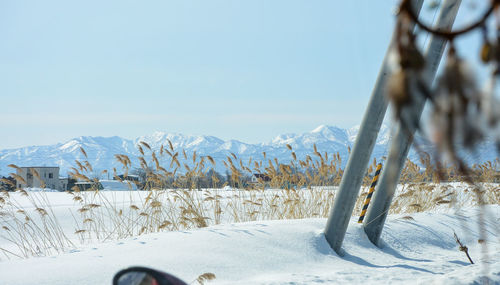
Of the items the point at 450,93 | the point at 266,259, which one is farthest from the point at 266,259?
the point at 450,93

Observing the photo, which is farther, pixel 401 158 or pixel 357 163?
pixel 401 158

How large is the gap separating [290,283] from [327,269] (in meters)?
1.00

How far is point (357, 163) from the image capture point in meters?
4.34

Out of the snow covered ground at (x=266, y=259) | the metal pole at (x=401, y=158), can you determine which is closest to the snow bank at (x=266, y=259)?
the snow covered ground at (x=266, y=259)

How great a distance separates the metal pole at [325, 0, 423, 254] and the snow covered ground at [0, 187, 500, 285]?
18 centimetres

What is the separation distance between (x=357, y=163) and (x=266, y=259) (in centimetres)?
131

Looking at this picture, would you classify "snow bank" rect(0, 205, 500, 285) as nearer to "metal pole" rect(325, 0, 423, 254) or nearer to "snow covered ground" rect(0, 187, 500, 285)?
"snow covered ground" rect(0, 187, 500, 285)

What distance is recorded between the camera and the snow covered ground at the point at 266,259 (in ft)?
A: 10.5

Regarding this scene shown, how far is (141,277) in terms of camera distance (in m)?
0.83

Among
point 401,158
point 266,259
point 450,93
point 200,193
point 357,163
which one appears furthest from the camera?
point 200,193

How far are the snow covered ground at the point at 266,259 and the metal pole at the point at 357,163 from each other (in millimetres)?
178

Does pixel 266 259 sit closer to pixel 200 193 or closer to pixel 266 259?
pixel 266 259

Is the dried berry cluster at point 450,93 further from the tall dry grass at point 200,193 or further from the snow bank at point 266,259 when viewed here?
the tall dry grass at point 200,193

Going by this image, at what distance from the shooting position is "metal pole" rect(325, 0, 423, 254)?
13.9 ft
